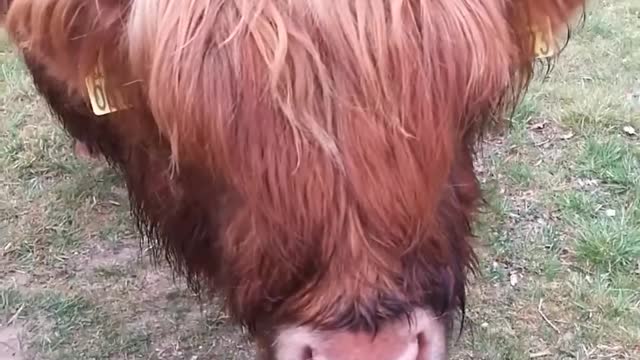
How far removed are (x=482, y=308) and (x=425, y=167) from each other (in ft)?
5.07

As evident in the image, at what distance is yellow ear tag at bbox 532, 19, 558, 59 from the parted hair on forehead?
9.4 inches

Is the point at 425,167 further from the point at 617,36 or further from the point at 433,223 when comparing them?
the point at 617,36

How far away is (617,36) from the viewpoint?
5043 millimetres

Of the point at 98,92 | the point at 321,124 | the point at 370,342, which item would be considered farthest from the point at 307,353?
the point at 98,92

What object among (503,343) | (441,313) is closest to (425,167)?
(441,313)

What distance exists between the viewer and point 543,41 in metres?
2.43

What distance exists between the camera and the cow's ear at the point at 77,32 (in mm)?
2158

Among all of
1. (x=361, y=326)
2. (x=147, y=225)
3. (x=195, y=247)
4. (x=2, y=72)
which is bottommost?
(x=2, y=72)

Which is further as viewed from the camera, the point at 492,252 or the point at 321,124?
the point at 492,252

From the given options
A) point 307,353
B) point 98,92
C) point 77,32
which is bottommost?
point 307,353

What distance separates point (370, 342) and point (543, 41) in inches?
33.9

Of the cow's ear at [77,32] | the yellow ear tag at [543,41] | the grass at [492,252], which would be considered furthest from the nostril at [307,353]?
the grass at [492,252]

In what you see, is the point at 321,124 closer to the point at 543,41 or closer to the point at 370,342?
the point at 370,342

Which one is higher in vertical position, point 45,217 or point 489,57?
point 489,57
